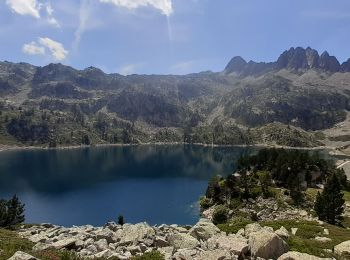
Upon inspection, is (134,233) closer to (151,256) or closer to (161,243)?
(161,243)

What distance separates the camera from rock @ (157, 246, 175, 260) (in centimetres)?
2832

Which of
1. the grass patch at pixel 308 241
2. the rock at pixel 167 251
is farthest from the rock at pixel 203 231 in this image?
the grass patch at pixel 308 241

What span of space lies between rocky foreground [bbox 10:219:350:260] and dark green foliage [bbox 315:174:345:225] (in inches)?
2452

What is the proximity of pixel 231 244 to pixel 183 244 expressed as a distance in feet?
14.3

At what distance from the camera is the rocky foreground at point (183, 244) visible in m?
28.0

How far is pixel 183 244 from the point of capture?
31578mm

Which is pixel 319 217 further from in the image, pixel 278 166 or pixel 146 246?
pixel 146 246

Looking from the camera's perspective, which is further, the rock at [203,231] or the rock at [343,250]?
the rock at [203,231]

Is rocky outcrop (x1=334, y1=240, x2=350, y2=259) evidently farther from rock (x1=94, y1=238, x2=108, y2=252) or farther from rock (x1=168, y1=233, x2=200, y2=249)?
rock (x1=94, y1=238, x2=108, y2=252)

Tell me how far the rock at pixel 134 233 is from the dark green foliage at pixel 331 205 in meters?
66.6

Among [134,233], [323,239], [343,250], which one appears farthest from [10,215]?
[343,250]

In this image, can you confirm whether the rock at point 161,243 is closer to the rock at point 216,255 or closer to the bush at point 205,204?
the rock at point 216,255

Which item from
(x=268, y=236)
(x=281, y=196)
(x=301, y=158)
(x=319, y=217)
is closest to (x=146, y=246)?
(x=268, y=236)

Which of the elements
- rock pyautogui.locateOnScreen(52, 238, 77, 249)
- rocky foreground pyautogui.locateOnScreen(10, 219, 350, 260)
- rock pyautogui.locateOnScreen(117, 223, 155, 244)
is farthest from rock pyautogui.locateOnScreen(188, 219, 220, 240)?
rock pyautogui.locateOnScreen(52, 238, 77, 249)
